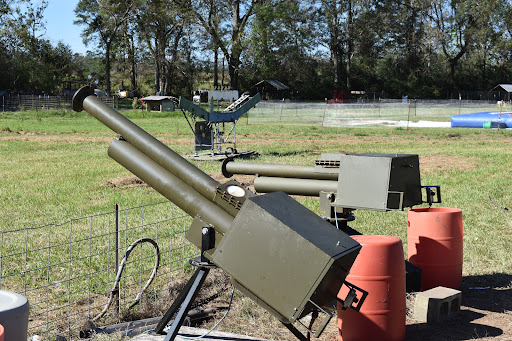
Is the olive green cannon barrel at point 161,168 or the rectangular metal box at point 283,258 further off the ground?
the olive green cannon barrel at point 161,168

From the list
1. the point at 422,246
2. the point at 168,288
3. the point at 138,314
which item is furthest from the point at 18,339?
the point at 422,246

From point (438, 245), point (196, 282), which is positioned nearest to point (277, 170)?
point (438, 245)

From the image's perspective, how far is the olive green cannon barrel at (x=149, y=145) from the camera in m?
4.26

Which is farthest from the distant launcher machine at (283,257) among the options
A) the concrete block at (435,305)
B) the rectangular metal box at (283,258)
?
the concrete block at (435,305)

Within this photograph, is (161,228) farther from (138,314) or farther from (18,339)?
(18,339)

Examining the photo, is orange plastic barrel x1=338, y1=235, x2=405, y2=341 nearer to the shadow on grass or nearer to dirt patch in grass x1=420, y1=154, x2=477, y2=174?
the shadow on grass

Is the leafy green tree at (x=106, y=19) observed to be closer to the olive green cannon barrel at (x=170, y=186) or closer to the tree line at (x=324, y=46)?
the tree line at (x=324, y=46)

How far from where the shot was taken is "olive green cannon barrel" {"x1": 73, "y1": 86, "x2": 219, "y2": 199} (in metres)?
4.26

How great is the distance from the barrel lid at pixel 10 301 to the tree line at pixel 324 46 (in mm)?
60326

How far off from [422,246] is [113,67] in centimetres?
8156

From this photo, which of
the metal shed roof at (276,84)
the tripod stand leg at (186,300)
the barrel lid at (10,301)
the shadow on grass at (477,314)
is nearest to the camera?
the barrel lid at (10,301)

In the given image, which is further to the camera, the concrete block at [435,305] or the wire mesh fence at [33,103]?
the wire mesh fence at [33,103]

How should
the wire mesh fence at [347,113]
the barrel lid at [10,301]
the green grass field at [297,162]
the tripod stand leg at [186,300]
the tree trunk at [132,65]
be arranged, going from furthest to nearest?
the tree trunk at [132,65] → the wire mesh fence at [347,113] → the green grass field at [297,162] → the tripod stand leg at [186,300] → the barrel lid at [10,301]

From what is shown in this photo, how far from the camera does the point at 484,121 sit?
3050cm
